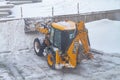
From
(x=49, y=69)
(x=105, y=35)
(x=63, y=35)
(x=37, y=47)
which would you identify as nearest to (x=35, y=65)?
(x=49, y=69)

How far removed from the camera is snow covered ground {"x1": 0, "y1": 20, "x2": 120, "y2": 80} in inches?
561

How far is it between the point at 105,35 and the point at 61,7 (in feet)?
26.4

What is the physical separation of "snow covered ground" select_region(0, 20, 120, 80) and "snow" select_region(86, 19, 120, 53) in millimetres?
129

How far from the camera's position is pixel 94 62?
16031 mm

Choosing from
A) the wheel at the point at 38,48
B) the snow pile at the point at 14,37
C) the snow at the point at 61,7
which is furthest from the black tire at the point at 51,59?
the snow at the point at 61,7

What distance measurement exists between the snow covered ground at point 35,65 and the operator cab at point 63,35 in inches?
48.7

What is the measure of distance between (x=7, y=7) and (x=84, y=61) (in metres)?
12.6

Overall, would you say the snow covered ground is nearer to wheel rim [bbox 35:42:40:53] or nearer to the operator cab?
wheel rim [bbox 35:42:40:53]

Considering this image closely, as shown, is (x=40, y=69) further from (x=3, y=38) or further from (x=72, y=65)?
(x=3, y=38)

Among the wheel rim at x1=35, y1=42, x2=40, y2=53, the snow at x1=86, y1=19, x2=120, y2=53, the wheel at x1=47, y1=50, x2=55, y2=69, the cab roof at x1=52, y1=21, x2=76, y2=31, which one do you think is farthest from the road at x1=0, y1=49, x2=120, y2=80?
the cab roof at x1=52, y1=21, x2=76, y2=31

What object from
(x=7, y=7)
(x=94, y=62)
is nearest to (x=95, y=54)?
(x=94, y=62)

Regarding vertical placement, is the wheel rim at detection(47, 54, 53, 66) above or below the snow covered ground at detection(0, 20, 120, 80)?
above

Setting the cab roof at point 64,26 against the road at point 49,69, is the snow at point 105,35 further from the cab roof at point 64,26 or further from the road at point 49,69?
the cab roof at point 64,26

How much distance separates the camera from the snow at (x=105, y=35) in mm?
17861
